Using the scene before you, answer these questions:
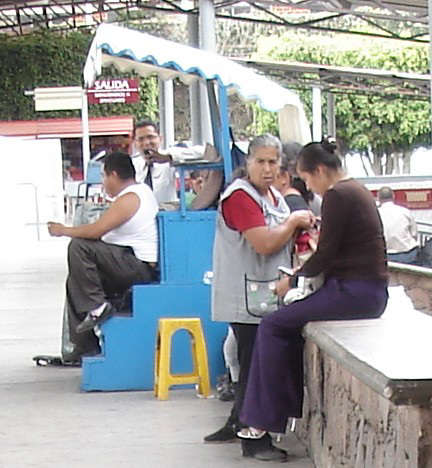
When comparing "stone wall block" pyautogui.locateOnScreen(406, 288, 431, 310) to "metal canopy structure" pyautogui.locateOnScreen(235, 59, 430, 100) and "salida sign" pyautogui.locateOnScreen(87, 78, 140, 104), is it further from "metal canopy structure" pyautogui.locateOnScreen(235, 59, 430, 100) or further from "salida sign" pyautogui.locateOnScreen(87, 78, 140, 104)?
"salida sign" pyautogui.locateOnScreen(87, 78, 140, 104)

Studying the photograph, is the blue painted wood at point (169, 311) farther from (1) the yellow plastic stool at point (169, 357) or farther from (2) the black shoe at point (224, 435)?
(2) the black shoe at point (224, 435)

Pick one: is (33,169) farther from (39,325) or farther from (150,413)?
(150,413)

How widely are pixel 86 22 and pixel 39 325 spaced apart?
1313 inches

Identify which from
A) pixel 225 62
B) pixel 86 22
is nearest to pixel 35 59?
pixel 86 22

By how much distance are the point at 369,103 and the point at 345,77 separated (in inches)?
983

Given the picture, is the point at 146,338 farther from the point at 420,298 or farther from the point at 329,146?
the point at 329,146

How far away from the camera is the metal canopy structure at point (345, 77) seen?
72.9ft

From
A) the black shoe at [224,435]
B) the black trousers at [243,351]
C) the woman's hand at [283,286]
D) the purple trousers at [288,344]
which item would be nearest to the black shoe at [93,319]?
the black shoe at [224,435]

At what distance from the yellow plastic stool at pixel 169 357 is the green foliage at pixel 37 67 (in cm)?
3424

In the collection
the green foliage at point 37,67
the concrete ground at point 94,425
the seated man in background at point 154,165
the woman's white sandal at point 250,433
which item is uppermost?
the green foliage at point 37,67

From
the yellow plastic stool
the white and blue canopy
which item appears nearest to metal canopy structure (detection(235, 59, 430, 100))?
the white and blue canopy

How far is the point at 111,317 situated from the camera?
827cm

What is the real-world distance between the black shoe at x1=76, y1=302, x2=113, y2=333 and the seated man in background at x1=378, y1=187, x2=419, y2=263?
4449 mm

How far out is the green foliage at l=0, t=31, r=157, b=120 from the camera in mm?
41938
